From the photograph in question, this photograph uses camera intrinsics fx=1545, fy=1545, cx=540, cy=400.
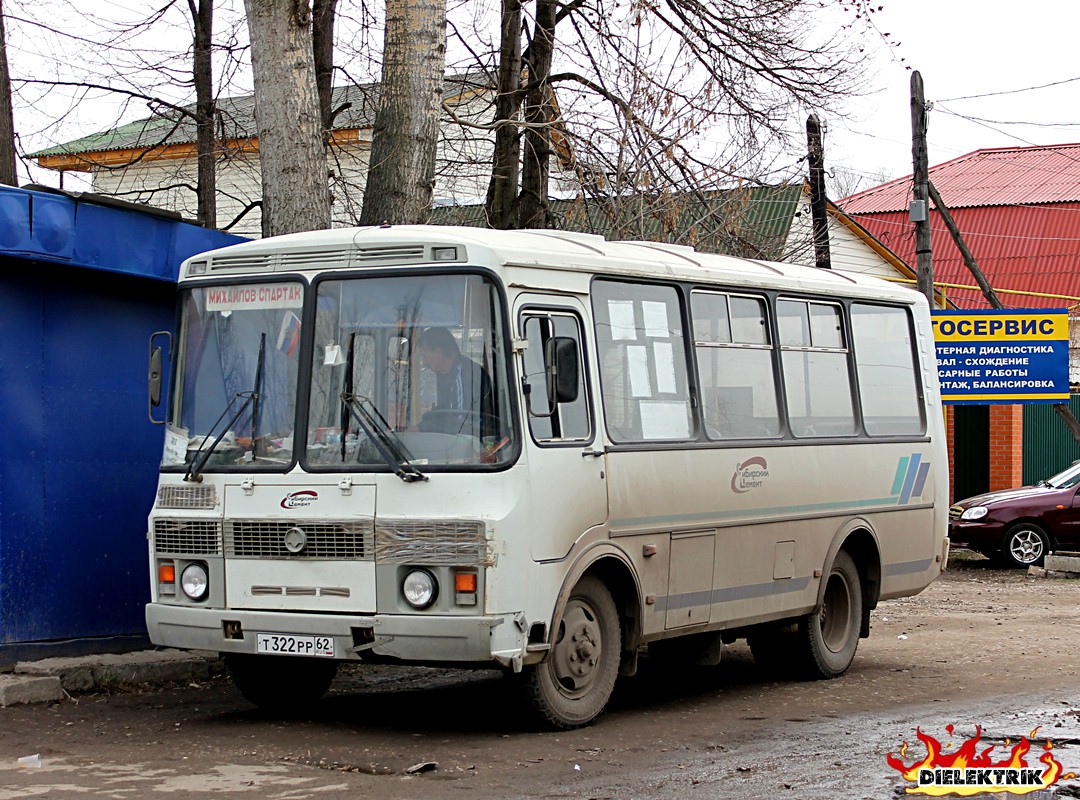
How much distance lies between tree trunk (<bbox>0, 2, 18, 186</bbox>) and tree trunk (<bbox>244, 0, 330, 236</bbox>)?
171 inches

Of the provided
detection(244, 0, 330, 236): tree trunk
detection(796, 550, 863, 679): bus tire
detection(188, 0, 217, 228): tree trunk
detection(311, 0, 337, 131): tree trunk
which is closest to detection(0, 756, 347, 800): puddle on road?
detection(796, 550, 863, 679): bus tire

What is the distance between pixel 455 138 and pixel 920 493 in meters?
7.08

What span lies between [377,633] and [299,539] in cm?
70

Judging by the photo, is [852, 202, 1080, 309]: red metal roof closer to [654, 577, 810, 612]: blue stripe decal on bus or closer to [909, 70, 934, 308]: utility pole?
[909, 70, 934, 308]: utility pole

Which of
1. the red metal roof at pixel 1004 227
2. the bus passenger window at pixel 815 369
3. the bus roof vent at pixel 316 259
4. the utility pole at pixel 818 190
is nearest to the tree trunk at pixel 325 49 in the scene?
the utility pole at pixel 818 190

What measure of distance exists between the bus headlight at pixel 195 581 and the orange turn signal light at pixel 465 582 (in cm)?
151

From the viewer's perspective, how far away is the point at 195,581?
8562 mm

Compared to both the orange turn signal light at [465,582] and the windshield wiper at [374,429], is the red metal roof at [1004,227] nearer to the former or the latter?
the windshield wiper at [374,429]

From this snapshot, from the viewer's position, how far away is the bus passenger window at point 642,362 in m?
9.06

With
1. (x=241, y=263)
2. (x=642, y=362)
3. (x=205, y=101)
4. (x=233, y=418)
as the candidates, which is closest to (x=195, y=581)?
(x=233, y=418)

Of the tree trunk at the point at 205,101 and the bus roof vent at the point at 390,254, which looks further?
the tree trunk at the point at 205,101

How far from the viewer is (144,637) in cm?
1079

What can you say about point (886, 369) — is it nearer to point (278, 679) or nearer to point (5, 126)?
point (278, 679)

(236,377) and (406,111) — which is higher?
(406,111)
